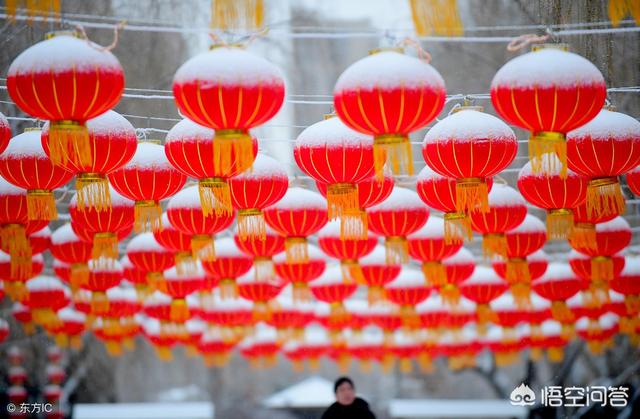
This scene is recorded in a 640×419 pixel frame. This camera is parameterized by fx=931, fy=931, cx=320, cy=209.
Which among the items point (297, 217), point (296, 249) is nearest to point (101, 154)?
point (297, 217)

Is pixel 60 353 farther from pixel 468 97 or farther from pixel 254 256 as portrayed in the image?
pixel 468 97

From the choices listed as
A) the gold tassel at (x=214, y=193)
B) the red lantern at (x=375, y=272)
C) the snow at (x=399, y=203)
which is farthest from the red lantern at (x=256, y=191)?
the red lantern at (x=375, y=272)

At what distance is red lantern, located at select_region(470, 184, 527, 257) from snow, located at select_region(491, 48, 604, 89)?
6.81 feet

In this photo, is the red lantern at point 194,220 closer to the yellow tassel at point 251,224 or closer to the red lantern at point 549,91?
the yellow tassel at point 251,224

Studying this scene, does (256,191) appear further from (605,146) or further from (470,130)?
(605,146)

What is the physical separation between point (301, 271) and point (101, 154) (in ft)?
11.2

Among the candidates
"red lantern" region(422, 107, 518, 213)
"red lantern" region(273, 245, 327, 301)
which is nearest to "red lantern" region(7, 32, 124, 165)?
"red lantern" region(422, 107, 518, 213)

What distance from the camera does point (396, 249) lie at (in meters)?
7.23

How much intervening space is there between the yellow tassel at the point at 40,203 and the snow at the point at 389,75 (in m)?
2.38

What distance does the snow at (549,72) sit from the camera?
4.71 metres

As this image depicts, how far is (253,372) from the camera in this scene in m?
22.0

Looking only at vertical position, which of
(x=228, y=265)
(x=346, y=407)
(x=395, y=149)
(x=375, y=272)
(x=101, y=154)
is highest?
(x=101, y=154)

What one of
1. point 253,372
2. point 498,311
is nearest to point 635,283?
point 498,311

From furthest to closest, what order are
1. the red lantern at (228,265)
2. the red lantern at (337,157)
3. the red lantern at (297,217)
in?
1. the red lantern at (228,265)
2. the red lantern at (297,217)
3. the red lantern at (337,157)
